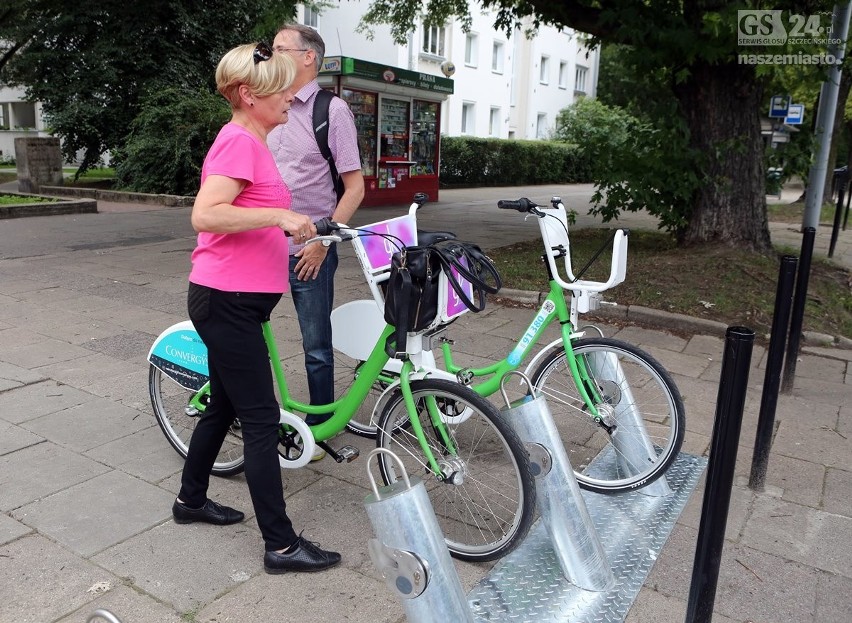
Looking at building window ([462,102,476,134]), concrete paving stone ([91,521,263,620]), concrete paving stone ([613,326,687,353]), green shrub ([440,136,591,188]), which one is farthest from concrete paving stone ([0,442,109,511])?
building window ([462,102,476,134])

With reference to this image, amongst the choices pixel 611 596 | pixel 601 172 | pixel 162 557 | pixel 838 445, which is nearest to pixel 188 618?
pixel 162 557

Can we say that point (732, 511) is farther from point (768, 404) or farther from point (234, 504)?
point (234, 504)

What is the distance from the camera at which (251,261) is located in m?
2.56

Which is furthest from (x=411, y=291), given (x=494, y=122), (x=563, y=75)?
(x=563, y=75)

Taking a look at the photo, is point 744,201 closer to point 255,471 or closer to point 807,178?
point 807,178

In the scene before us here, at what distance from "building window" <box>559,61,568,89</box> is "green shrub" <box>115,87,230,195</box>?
1088 inches

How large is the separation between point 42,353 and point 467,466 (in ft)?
11.8

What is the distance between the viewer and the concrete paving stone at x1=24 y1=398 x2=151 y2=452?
3.85 meters

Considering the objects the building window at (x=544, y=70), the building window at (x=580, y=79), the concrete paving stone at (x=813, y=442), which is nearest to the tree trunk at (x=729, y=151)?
the concrete paving stone at (x=813, y=442)

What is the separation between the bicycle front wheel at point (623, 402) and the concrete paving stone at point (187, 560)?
1.48m

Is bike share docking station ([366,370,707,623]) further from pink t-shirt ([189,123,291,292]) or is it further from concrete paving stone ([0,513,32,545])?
concrete paving stone ([0,513,32,545])

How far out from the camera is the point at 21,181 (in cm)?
1689

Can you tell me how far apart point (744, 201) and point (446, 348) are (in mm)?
6308

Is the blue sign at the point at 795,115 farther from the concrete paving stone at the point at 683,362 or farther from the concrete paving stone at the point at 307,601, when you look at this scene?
the concrete paving stone at the point at 307,601
